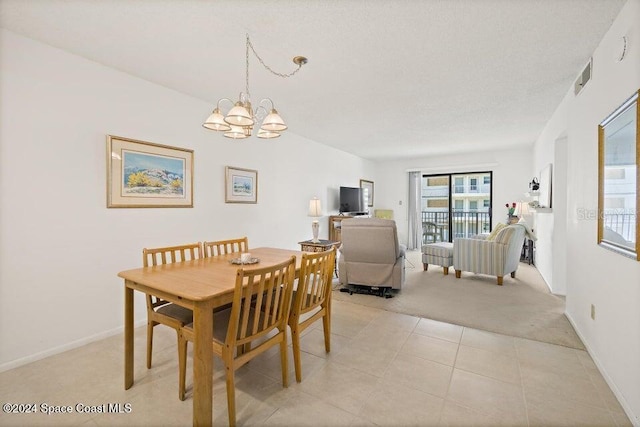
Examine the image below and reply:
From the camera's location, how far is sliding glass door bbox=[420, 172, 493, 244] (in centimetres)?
689

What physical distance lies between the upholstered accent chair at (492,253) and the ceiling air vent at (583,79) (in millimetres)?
1986

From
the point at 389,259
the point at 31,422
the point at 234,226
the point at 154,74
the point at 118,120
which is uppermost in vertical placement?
the point at 154,74

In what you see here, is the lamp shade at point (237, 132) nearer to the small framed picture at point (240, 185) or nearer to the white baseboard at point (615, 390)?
the small framed picture at point (240, 185)

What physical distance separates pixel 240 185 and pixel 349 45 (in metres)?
2.25

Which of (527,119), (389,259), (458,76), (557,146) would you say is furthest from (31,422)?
(527,119)

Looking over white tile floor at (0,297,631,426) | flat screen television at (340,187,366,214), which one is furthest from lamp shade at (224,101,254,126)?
flat screen television at (340,187,366,214)

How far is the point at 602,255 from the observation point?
198cm

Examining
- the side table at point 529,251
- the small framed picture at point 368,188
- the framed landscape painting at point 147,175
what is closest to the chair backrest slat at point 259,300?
the framed landscape painting at point 147,175

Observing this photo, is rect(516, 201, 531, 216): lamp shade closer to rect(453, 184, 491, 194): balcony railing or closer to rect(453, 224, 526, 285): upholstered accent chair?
rect(453, 224, 526, 285): upholstered accent chair

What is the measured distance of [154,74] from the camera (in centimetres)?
265

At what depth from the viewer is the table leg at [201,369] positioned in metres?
1.39

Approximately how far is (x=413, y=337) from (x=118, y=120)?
10.8 ft

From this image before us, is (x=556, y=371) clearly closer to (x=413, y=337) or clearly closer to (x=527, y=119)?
(x=413, y=337)

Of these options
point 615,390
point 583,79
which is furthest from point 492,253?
point 615,390
